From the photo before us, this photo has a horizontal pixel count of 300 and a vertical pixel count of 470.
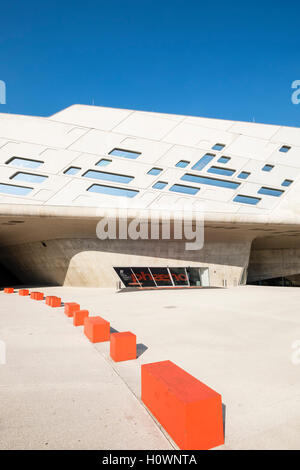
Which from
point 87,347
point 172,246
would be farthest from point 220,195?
point 87,347

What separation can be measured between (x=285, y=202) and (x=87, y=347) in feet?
88.9

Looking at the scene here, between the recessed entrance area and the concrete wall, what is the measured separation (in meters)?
0.52

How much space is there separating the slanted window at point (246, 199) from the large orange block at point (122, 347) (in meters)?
23.6

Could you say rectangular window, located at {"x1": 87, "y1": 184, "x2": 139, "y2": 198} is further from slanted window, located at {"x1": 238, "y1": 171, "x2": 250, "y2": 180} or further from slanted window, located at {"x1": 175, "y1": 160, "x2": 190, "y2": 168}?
slanted window, located at {"x1": 238, "y1": 171, "x2": 250, "y2": 180}

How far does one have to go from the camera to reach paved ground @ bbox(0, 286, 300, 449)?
3.13 metres

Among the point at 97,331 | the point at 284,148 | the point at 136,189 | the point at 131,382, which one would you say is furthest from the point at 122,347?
the point at 284,148

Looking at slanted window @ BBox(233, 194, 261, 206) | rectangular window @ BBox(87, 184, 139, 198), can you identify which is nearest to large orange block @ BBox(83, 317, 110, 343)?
rectangular window @ BBox(87, 184, 139, 198)

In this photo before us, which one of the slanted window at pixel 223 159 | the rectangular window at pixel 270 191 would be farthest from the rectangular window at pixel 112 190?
the rectangular window at pixel 270 191

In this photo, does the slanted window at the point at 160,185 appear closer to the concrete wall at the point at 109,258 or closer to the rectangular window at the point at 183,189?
the rectangular window at the point at 183,189

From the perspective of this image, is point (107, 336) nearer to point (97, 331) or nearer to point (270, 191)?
point (97, 331)

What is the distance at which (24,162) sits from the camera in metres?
24.8

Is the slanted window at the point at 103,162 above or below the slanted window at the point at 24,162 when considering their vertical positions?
above

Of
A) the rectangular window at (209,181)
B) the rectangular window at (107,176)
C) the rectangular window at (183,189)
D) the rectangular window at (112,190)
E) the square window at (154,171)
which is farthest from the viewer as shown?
the rectangular window at (209,181)

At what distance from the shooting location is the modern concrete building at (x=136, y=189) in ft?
79.5
